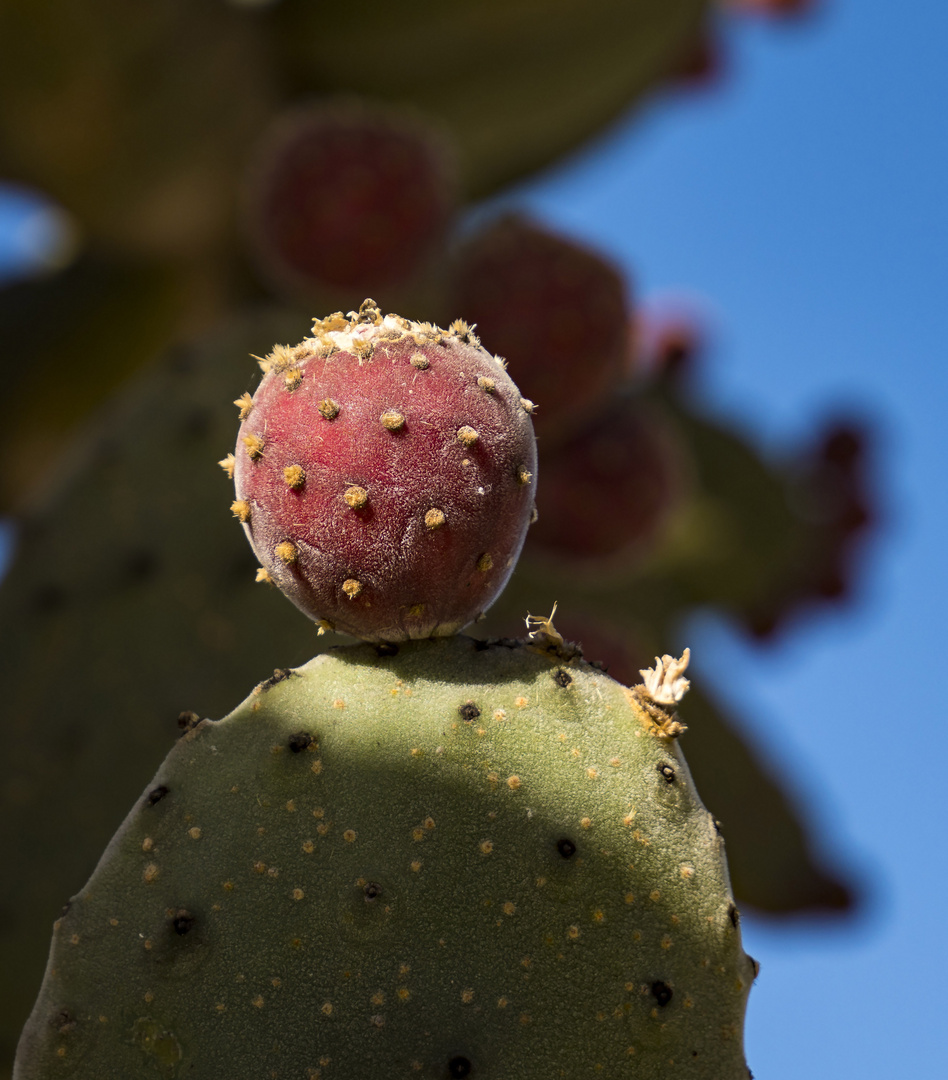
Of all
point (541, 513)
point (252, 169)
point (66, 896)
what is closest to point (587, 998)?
point (66, 896)

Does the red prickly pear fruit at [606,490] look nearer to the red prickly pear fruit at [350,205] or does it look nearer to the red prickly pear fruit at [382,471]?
the red prickly pear fruit at [350,205]

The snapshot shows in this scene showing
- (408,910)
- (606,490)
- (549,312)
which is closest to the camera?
(408,910)

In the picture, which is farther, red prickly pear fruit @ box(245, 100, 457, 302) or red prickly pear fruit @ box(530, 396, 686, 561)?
red prickly pear fruit @ box(530, 396, 686, 561)

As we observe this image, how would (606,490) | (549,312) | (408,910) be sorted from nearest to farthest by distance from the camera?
(408,910), (549,312), (606,490)

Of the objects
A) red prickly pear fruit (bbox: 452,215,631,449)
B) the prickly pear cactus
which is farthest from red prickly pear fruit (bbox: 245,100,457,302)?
the prickly pear cactus

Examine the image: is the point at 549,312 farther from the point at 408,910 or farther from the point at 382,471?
the point at 408,910

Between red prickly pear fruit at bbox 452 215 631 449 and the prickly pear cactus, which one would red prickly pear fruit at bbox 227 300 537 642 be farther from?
red prickly pear fruit at bbox 452 215 631 449

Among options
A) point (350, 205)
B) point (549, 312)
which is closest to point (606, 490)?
point (549, 312)
